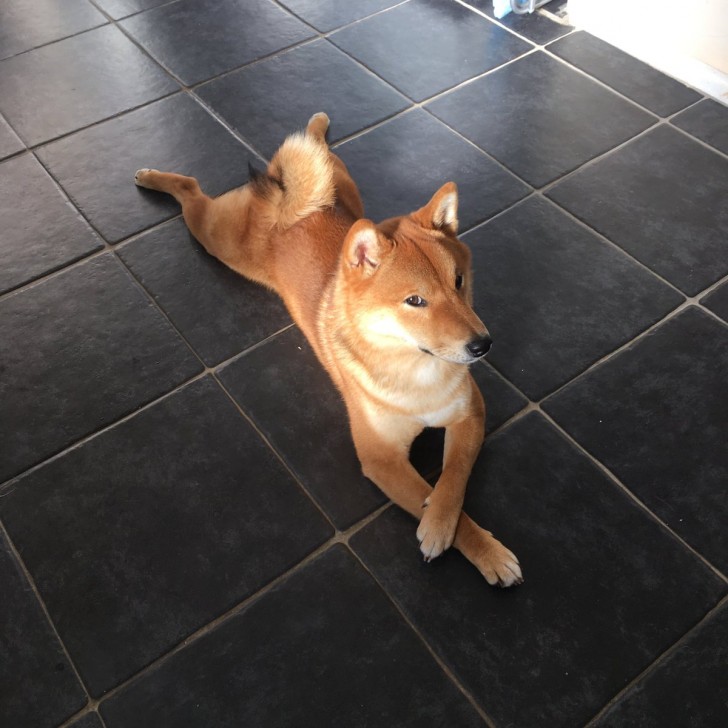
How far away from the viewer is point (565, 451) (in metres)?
2.10

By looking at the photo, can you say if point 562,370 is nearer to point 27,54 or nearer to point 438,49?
point 438,49

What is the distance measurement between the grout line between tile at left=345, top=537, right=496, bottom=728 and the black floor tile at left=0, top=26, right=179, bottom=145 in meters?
2.29

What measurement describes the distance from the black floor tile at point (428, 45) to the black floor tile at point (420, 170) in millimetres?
259

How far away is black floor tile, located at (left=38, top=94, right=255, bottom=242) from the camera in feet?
9.20

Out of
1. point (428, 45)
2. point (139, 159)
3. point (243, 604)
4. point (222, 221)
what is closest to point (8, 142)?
point (139, 159)

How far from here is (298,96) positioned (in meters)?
3.22

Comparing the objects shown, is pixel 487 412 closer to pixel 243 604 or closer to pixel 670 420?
pixel 670 420

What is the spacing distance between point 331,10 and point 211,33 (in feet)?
1.94

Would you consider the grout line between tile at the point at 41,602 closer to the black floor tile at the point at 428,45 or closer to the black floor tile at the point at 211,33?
the black floor tile at the point at 211,33

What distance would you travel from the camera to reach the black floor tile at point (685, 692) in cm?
164

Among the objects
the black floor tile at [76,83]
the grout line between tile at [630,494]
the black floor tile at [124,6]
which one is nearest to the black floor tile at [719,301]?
the grout line between tile at [630,494]

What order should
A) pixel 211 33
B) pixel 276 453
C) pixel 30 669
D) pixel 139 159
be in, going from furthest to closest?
pixel 211 33 < pixel 139 159 < pixel 276 453 < pixel 30 669

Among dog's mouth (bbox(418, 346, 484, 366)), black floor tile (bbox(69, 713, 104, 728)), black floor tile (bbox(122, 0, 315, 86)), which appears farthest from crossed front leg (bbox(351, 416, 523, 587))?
black floor tile (bbox(122, 0, 315, 86))

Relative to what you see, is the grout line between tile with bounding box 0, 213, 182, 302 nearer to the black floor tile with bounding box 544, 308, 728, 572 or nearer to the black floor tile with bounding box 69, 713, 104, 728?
the black floor tile with bounding box 69, 713, 104, 728
